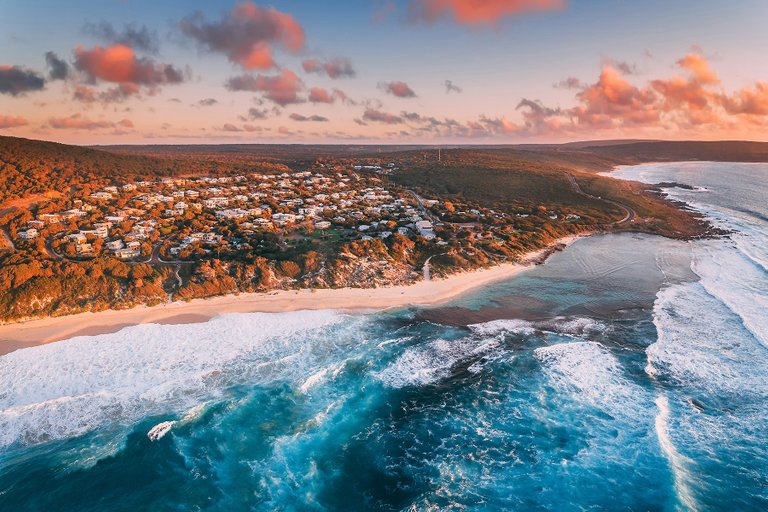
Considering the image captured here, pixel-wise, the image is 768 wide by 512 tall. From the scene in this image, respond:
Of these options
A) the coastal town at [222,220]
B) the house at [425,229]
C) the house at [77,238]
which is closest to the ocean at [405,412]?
the coastal town at [222,220]

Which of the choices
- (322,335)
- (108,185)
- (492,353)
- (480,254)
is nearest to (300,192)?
(108,185)

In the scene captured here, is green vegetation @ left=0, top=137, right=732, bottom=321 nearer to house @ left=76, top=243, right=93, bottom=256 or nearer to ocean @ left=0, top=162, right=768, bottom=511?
house @ left=76, top=243, right=93, bottom=256

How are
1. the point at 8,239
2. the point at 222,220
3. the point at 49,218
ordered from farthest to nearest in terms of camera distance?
the point at 222,220 < the point at 49,218 < the point at 8,239

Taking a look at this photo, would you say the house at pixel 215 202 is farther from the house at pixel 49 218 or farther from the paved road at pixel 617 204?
the paved road at pixel 617 204

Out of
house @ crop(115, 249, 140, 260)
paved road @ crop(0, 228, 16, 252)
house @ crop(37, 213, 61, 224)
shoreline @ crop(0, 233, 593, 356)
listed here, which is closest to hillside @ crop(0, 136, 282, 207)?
house @ crop(37, 213, 61, 224)

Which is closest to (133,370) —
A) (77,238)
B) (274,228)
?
(77,238)

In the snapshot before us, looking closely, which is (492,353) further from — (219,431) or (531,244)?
(531,244)

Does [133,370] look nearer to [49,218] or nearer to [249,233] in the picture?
[249,233]

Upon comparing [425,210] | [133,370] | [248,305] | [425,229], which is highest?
[425,210]
